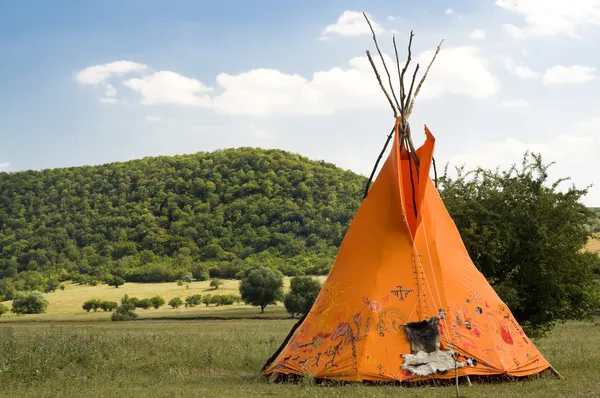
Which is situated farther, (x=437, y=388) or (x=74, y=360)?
(x=74, y=360)

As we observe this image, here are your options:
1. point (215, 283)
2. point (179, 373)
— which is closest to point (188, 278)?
point (215, 283)

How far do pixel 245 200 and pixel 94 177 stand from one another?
37.2m

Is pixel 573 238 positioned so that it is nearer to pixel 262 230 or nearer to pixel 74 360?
pixel 74 360

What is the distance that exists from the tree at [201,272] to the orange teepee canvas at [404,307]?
87638 millimetres

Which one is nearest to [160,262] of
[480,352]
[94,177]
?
[94,177]

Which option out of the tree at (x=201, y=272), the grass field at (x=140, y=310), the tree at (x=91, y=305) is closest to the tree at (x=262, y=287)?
the grass field at (x=140, y=310)

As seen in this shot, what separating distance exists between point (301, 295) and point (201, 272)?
4405cm

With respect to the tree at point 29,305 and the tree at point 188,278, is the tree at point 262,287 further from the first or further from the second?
the tree at point 188,278

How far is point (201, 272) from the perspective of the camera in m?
105

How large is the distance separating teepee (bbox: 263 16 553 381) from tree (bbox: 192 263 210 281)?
3463 inches

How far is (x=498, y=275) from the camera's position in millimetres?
21859

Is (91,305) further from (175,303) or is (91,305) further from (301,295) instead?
(301,295)

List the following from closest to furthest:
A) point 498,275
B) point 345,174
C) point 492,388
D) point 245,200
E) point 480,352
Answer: point 492,388
point 480,352
point 498,275
point 245,200
point 345,174

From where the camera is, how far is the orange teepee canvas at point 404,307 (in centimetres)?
1541
